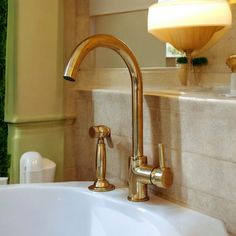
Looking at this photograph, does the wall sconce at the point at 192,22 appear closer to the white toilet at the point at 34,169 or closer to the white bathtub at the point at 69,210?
the white bathtub at the point at 69,210

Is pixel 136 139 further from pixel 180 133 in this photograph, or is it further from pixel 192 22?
pixel 192 22

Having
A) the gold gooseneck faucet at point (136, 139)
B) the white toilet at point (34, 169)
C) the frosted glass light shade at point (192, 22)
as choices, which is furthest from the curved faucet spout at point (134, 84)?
the white toilet at point (34, 169)

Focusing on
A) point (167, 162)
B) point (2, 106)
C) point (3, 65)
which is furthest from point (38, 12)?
point (167, 162)

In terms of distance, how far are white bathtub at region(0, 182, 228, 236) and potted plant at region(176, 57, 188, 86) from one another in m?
0.35

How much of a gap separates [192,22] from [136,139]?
333 mm

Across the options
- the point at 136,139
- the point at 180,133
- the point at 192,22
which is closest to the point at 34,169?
the point at 136,139

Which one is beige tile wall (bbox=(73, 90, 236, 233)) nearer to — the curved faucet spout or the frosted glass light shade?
the curved faucet spout

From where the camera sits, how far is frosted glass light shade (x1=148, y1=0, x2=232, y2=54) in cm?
113

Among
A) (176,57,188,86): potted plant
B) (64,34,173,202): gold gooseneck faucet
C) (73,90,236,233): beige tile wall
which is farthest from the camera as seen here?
(176,57,188,86): potted plant

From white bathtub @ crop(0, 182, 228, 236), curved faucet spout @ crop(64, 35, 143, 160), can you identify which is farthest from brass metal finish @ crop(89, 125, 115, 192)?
curved faucet spout @ crop(64, 35, 143, 160)

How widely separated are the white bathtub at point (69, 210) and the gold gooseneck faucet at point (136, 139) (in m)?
0.05

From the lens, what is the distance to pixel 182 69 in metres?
1.30

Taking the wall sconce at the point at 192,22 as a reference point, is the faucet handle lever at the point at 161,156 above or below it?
below

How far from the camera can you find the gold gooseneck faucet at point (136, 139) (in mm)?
1104
